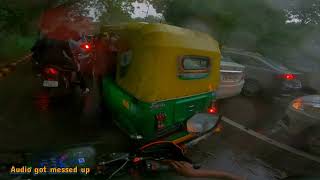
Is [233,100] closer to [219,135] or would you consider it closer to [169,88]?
[219,135]

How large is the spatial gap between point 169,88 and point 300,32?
796cm

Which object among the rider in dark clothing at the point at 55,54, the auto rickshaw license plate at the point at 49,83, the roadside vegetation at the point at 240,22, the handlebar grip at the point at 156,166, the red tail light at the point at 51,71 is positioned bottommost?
the handlebar grip at the point at 156,166

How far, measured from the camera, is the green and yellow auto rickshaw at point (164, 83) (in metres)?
5.03

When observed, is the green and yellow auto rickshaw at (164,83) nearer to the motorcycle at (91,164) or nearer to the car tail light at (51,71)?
the motorcycle at (91,164)

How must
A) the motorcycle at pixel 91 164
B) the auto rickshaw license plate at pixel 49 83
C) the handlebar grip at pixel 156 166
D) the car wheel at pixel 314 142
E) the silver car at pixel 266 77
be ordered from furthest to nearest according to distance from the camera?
the silver car at pixel 266 77
the auto rickshaw license plate at pixel 49 83
the car wheel at pixel 314 142
the handlebar grip at pixel 156 166
the motorcycle at pixel 91 164

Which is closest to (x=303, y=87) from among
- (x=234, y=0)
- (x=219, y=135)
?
(x=234, y=0)

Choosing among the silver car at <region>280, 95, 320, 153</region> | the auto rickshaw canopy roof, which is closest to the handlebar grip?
the auto rickshaw canopy roof

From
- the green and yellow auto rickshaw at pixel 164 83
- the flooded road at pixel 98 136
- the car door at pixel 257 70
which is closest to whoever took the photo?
the green and yellow auto rickshaw at pixel 164 83

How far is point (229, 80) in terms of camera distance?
946 centimetres

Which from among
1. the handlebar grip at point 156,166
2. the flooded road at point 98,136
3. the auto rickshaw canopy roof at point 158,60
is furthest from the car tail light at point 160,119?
the flooded road at point 98,136

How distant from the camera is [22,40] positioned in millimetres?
16703

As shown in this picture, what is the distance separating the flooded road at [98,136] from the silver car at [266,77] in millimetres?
2337

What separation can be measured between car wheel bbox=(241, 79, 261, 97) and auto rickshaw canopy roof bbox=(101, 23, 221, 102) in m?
5.63

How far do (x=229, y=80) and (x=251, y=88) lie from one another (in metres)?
2.18
